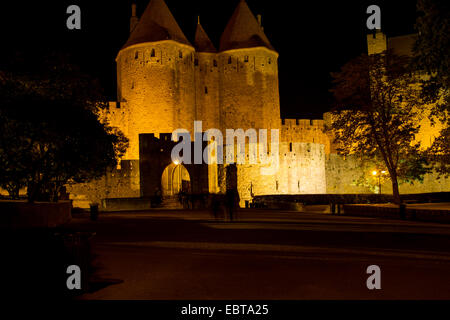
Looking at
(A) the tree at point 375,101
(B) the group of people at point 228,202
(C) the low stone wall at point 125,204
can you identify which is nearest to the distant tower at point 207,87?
(C) the low stone wall at point 125,204

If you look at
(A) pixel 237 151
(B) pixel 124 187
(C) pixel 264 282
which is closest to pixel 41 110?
(C) pixel 264 282

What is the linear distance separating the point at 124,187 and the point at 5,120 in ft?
52.6

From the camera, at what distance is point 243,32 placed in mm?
38875

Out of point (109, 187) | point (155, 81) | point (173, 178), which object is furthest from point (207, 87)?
→ point (109, 187)

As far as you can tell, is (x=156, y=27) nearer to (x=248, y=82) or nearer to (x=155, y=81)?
(x=155, y=81)

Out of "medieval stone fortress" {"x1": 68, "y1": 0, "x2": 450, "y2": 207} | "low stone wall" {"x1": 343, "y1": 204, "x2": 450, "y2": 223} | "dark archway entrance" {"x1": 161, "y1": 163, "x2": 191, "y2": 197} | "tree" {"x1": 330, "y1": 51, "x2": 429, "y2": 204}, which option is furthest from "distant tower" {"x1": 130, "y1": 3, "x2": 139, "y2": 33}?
"low stone wall" {"x1": 343, "y1": 204, "x2": 450, "y2": 223}

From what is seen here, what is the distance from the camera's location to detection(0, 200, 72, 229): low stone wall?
32.9ft

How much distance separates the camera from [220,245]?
27.3 feet

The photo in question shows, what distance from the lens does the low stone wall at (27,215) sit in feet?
32.9

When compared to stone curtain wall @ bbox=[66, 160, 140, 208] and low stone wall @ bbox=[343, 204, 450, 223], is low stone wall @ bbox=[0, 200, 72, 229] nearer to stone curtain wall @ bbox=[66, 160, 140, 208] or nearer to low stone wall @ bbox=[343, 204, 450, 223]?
low stone wall @ bbox=[343, 204, 450, 223]

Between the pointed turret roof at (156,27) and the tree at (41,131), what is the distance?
1909 cm

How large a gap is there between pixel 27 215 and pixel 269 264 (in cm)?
644

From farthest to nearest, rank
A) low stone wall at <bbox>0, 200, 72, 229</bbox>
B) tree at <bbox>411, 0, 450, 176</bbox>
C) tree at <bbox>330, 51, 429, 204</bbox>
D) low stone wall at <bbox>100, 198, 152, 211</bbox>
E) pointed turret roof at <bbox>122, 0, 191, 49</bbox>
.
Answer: pointed turret roof at <bbox>122, 0, 191, 49</bbox> < low stone wall at <bbox>100, 198, 152, 211</bbox> < tree at <bbox>330, 51, 429, 204</bbox> < low stone wall at <bbox>0, 200, 72, 229</bbox> < tree at <bbox>411, 0, 450, 176</bbox>
